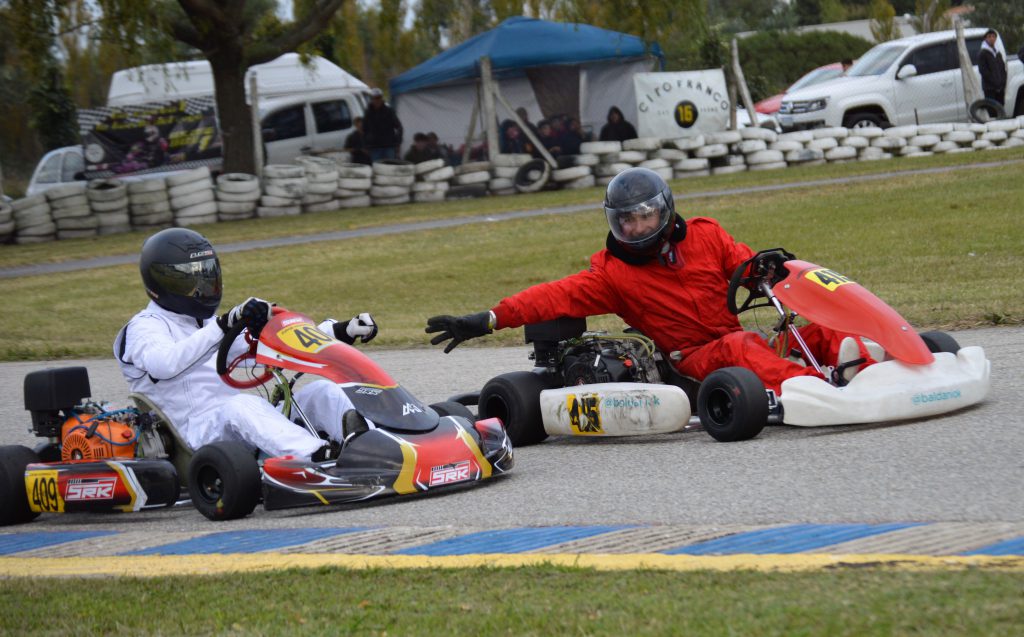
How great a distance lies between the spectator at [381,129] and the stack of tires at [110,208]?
13.5 feet

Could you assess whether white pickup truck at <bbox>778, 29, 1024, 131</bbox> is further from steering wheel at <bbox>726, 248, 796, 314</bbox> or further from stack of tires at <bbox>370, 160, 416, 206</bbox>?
steering wheel at <bbox>726, 248, 796, 314</bbox>

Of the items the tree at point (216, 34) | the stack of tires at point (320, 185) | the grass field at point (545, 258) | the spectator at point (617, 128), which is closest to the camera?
the grass field at point (545, 258)

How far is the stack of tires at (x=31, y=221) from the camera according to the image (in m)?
20.0

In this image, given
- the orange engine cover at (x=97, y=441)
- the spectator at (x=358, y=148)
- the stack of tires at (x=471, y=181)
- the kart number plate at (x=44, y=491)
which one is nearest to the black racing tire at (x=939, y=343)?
the orange engine cover at (x=97, y=441)

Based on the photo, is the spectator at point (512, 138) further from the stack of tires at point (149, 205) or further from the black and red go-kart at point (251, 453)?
the black and red go-kart at point (251, 453)

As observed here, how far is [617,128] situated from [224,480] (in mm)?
16738

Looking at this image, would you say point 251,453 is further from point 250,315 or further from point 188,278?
point 188,278

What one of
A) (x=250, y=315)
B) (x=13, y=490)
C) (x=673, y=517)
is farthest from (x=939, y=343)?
(x=13, y=490)

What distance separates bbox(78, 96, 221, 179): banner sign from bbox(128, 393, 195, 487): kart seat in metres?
18.4

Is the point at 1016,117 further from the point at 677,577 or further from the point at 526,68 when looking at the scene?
the point at 677,577

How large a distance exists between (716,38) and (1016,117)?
7.17 metres

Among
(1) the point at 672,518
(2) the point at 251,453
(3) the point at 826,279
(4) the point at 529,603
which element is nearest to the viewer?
(4) the point at 529,603

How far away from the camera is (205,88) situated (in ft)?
83.9

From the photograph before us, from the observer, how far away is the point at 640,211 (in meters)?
6.18
